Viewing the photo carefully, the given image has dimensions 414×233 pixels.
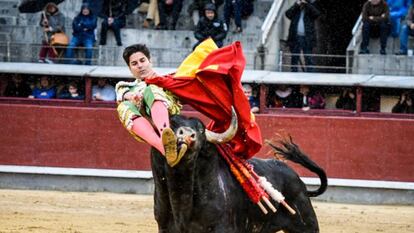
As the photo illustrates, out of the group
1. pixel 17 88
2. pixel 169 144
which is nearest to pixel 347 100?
pixel 17 88

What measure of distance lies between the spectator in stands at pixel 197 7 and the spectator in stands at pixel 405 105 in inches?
124

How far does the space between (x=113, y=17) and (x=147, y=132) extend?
33.4 ft

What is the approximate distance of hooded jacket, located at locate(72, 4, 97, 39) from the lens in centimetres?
1597

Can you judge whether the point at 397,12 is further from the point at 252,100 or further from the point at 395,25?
the point at 252,100

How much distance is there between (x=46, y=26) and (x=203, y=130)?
10.1 meters

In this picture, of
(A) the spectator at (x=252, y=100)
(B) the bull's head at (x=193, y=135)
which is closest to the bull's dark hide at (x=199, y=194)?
(B) the bull's head at (x=193, y=135)

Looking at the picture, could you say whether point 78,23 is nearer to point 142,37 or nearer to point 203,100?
point 142,37

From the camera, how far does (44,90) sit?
15.2m

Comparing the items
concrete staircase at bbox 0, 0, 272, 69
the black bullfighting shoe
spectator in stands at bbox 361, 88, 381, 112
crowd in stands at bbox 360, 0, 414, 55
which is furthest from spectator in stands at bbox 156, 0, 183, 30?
the black bullfighting shoe

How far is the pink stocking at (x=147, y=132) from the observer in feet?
21.1

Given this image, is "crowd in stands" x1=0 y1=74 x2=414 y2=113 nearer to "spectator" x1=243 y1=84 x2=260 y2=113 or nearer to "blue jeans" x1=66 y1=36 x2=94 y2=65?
"spectator" x1=243 y1=84 x2=260 y2=113

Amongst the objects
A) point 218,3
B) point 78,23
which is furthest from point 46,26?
point 218,3

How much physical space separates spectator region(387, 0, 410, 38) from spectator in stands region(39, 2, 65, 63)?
14.8ft

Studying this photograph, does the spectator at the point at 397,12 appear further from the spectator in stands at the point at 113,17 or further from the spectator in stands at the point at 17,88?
the spectator in stands at the point at 17,88
